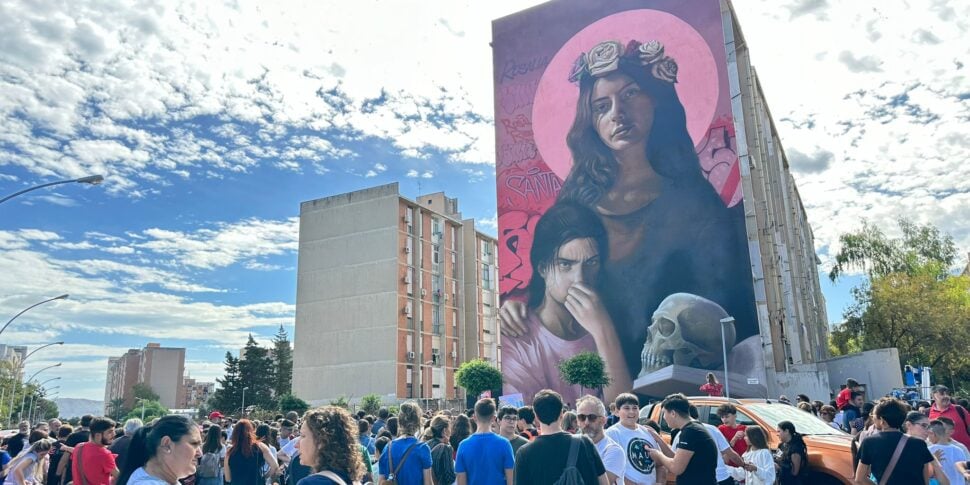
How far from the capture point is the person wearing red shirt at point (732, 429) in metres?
8.91

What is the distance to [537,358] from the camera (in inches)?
1761

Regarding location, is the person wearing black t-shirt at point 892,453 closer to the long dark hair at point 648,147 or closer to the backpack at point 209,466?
the backpack at point 209,466

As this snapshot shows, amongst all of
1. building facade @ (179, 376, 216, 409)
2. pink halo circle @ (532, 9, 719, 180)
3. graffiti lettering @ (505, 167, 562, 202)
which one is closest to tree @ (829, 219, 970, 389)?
pink halo circle @ (532, 9, 719, 180)

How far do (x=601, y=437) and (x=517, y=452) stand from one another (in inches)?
51.7

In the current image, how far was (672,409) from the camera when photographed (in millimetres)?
6176

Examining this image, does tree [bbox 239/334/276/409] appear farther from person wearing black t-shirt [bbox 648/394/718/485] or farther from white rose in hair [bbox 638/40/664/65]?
person wearing black t-shirt [bbox 648/394/718/485]

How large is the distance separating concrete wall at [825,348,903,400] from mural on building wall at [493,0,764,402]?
17.4ft

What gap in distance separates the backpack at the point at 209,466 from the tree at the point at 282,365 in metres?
69.0

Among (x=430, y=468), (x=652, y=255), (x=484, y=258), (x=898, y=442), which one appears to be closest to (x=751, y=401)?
(x=898, y=442)

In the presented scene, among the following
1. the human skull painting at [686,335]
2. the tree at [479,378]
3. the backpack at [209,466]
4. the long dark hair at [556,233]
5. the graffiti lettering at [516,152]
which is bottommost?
the backpack at [209,466]

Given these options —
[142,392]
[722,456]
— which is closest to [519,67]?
[722,456]

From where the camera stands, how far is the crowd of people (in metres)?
3.69

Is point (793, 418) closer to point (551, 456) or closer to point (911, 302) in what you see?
point (551, 456)

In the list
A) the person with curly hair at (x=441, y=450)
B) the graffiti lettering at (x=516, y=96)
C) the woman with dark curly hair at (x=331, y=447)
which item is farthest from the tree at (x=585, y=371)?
the woman with dark curly hair at (x=331, y=447)
